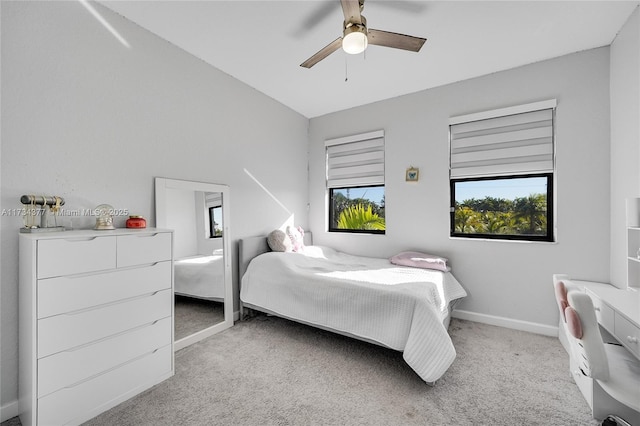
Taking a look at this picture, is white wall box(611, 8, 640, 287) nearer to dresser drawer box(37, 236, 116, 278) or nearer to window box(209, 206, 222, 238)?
window box(209, 206, 222, 238)

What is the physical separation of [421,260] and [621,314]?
1.57 meters

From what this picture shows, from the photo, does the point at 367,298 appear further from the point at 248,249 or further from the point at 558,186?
→ the point at 558,186

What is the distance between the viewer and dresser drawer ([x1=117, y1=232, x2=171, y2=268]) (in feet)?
5.75

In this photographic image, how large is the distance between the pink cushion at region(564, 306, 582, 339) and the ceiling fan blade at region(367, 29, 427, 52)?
1.76 meters

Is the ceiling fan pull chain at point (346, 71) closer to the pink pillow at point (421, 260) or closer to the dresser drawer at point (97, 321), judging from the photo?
the pink pillow at point (421, 260)

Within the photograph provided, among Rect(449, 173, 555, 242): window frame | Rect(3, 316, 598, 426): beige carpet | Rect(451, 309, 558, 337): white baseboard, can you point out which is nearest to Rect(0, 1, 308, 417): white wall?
Rect(3, 316, 598, 426): beige carpet

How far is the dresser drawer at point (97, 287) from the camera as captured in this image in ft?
4.80

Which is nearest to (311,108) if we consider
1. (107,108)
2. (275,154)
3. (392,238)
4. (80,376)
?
(275,154)

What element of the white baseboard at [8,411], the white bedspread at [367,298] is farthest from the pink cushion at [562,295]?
the white baseboard at [8,411]

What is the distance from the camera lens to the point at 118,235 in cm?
173

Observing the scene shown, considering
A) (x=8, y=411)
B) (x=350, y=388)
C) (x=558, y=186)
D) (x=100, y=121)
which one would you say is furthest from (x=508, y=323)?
(x=100, y=121)

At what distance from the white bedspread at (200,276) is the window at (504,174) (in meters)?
2.68

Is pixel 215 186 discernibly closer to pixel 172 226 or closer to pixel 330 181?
pixel 172 226

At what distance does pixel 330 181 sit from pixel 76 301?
10.4 ft
